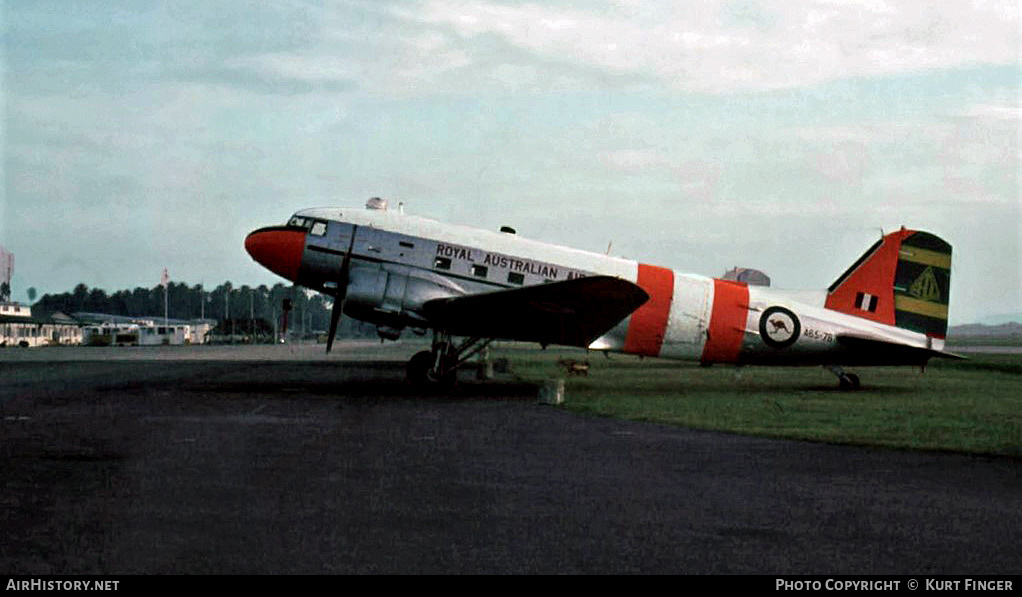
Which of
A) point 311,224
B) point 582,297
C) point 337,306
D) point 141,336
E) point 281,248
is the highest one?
point 311,224

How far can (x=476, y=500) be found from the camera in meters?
10.2

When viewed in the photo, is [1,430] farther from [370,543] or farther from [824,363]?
[824,363]

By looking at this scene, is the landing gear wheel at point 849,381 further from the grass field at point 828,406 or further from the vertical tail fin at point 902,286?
the vertical tail fin at point 902,286

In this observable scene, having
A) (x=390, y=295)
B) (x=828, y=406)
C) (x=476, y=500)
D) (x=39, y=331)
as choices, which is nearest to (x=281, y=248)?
(x=390, y=295)

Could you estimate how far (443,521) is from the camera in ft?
29.6

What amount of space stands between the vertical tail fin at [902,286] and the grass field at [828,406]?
2233mm

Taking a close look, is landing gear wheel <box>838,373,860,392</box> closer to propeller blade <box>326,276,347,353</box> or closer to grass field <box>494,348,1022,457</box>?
grass field <box>494,348,1022,457</box>

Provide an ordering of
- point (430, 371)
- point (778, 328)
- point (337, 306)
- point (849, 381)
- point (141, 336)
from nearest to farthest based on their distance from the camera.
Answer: point (337, 306), point (430, 371), point (778, 328), point (849, 381), point (141, 336)

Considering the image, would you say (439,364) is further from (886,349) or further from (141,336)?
(141,336)

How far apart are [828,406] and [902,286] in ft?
29.5

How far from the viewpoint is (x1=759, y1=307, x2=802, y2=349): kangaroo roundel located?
99.6ft

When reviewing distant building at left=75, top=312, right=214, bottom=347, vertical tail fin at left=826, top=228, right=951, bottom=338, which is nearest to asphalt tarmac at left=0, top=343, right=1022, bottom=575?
vertical tail fin at left=826, top=228, right=951, bottom=338

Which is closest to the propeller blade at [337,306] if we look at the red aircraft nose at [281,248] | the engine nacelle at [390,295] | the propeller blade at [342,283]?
the propeller blade at [342,283]
